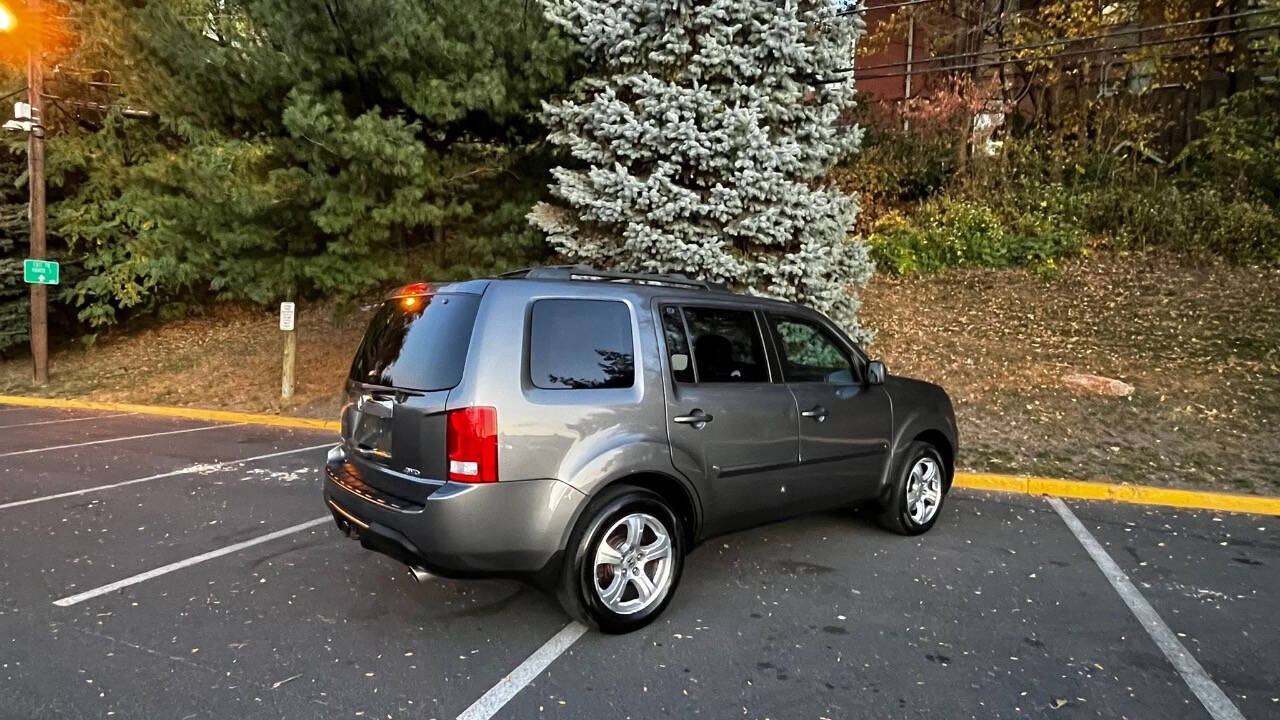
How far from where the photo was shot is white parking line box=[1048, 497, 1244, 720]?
3133 mm

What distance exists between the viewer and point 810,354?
4.78m

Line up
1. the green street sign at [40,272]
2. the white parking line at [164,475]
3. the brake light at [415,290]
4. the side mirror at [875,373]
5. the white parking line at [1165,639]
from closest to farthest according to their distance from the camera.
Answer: the white parking line at [1165,639] → the brake light at [415,290] → the side mirror at [875,373] → the white parking line at [164,475] → the green street sign at [40,272]

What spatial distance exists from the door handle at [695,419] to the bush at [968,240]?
37.9 ft

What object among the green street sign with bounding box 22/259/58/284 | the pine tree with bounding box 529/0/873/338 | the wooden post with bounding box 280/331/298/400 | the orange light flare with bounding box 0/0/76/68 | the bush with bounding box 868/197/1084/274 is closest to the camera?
the pine tree with bounding box 529/0/873/338

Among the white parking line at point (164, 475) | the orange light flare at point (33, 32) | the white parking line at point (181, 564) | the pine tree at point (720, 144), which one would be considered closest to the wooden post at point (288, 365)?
the white parking line at point (164, 475)

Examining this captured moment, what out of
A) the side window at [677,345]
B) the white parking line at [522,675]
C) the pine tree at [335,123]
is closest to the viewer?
the white parking line at [522,675]

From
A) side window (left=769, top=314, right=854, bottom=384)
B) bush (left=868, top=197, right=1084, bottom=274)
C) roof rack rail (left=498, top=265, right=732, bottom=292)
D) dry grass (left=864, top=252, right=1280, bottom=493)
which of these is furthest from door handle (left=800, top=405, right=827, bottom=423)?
bush (left=868, top=197, right=1084, bottom=274)

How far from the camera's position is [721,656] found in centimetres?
347

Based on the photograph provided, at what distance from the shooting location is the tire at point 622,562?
3.51 meters

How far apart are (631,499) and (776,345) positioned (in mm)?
1457

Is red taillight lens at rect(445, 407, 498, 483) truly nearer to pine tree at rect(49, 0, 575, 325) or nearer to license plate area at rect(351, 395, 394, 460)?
license plate area at rect(351, 395, 394, 460)

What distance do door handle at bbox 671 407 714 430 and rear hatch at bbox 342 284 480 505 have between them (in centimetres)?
116

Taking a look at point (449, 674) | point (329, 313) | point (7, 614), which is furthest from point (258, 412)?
point (449, 674)

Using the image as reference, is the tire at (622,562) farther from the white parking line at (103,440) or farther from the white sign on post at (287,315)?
the white sign on post at (287,315)
